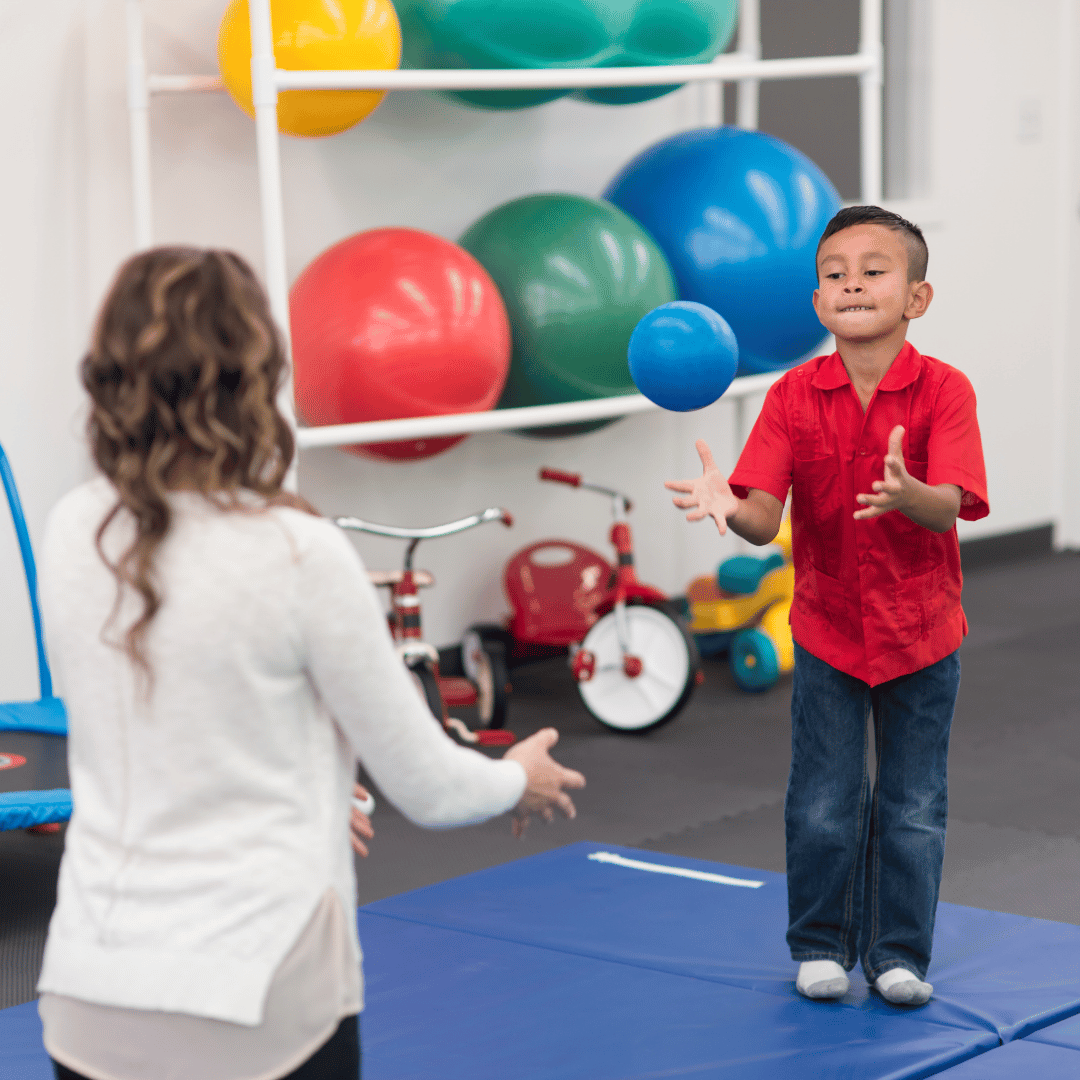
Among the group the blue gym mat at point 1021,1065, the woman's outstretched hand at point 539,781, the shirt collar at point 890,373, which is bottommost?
the blue gym mat at point 1021,1065

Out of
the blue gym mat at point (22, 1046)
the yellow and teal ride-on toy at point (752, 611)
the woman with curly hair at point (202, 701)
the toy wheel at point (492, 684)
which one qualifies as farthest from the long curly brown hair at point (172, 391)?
the yellow and teal ride-on toy at point (752, 611)

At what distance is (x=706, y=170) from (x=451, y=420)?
99cm

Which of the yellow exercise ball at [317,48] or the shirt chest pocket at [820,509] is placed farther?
the yellow exercise ball at [317,48]

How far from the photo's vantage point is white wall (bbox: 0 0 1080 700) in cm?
371

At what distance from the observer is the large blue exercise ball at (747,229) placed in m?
3.88

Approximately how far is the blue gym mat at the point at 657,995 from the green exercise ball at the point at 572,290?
56.5 inches

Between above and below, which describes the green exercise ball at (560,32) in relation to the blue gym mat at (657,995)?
above

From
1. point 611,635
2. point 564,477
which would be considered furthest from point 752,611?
point 564,477

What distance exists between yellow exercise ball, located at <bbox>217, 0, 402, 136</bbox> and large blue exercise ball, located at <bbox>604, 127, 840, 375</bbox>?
86cm

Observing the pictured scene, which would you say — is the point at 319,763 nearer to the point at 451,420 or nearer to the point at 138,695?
the point at 138,695

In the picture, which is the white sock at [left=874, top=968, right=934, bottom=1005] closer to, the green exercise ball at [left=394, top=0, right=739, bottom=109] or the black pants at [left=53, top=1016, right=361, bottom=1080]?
the black pants at [left=53, top=1016, right=361, bottom=1080]

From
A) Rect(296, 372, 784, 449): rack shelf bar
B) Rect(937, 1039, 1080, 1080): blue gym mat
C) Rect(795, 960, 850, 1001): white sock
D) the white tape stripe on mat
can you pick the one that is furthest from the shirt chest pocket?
Rect(296, 372, 784, 449): rack shelf bar

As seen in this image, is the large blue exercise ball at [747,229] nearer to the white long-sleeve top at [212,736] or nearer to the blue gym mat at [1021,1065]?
the blue gym mat at [1021,1065]

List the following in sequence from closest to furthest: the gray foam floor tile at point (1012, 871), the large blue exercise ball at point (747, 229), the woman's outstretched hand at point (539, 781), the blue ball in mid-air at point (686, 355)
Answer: the woman's outstretched hand at point (539, 781) → the blue ball in mid-air at point (686, 355) → the gray foam floor tile at point (1012, 871) → the large blue exercise ball at point (747, 229)
